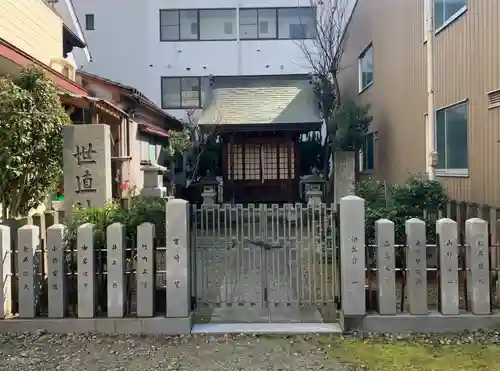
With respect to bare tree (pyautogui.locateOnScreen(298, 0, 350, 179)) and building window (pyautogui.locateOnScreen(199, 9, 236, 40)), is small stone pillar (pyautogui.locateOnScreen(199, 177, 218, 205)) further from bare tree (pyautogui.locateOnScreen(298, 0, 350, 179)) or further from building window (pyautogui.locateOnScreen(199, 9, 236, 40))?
building window (pyautogui.locateOnScreen(199, 9, 236, 40))

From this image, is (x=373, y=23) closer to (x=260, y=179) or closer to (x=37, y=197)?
(x=260, y=179)

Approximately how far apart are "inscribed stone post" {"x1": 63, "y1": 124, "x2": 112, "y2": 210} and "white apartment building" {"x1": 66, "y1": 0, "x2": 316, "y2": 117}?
68.0 feet

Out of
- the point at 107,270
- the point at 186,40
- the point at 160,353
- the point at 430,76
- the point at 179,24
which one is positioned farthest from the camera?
the point at 179,24

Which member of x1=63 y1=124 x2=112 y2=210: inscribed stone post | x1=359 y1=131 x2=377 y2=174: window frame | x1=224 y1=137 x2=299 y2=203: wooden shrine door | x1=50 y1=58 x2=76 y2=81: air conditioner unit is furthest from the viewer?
x1=224 y1=137 x2=299 y2=203: wooden shrine door

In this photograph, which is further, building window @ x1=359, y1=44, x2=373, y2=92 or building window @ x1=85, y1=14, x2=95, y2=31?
building window @ x1=85, y1=14, x2=95, y2=31

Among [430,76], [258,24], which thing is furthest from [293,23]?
[430,76]

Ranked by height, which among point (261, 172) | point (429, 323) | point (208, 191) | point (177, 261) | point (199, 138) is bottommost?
point (429, 323)

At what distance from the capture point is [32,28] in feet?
39.3

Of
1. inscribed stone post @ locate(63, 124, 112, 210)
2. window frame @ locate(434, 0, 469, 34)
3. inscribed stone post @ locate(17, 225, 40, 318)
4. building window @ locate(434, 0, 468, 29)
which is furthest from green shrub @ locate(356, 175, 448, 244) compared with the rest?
inscribed stone post @ locate(17, 225, 40, 318)

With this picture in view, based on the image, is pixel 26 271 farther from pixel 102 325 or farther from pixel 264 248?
pixel 264 248

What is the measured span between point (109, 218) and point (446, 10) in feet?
27.1

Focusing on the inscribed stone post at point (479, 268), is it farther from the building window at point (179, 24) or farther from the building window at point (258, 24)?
the building window at point (179, 24)

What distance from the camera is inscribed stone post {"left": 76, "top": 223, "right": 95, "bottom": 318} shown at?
6.39m

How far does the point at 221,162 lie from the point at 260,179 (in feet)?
7.11
